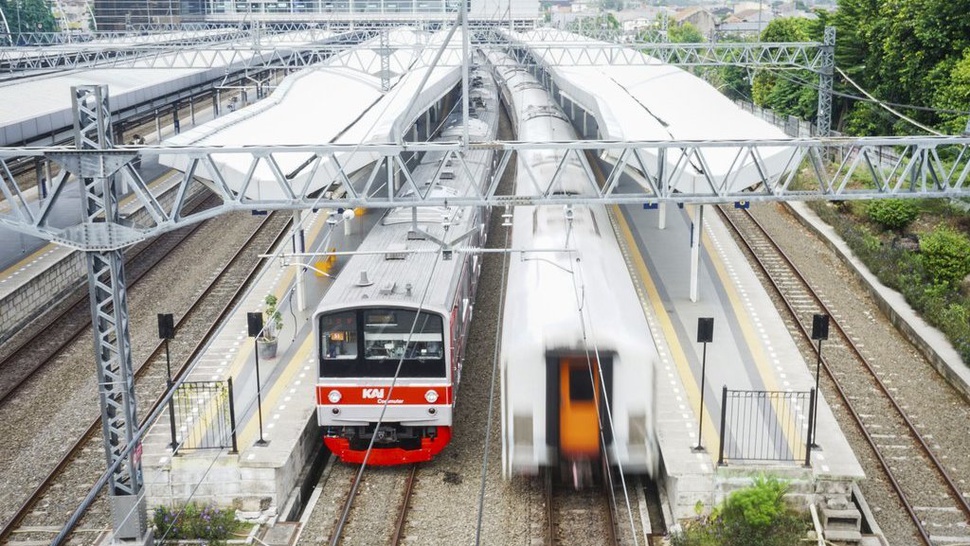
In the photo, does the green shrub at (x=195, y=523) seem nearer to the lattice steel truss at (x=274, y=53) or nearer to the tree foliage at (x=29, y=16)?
the lattice steel truss at (x=274, y=53)

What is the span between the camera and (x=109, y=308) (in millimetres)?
10078

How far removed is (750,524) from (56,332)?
11743 millimetres

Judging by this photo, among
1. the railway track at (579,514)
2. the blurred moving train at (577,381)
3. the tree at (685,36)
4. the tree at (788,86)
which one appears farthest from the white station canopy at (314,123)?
the tree at (685,36)

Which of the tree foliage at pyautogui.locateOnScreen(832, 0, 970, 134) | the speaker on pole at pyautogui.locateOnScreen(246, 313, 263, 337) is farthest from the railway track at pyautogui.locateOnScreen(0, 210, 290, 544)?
the tree foliage at pyautogui.locateOnScreen(832, 0, 970, 134)

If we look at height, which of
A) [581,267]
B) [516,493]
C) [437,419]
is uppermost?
[581,267]

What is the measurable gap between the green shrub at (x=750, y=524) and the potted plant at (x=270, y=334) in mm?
6689

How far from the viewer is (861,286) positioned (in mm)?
18656

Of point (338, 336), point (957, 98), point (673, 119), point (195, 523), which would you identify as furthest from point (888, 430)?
point (957, 98)

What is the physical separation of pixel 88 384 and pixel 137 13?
219 ft

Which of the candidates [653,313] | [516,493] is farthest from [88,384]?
[653,313]

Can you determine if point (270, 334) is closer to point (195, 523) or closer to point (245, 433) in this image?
point (245, 433)

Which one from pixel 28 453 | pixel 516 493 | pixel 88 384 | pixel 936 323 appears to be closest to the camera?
pixel 516 493

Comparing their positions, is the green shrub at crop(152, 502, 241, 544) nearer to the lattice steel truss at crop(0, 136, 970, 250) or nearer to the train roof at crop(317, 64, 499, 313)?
the train roof at crop(317, 64, 499, 313)

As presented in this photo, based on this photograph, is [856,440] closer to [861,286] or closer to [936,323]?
[936,323]
